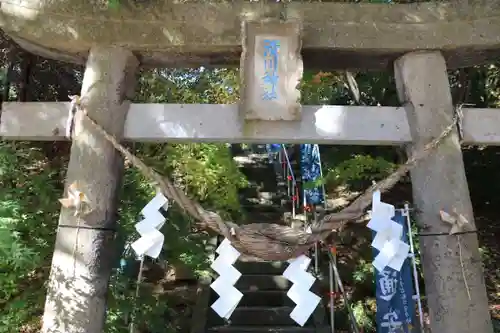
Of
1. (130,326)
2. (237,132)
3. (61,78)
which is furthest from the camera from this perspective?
(61,78)

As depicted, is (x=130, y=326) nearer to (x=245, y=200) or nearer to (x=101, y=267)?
(x=101, y=267)

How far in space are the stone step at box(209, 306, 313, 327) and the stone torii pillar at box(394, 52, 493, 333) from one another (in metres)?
2.75

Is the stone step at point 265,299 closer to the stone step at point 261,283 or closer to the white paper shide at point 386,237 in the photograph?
the stone step at point 261,283

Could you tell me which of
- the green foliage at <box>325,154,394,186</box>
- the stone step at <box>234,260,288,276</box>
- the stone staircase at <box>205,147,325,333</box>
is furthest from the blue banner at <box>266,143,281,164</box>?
the green foliage at <box>325,154,394,186</box>

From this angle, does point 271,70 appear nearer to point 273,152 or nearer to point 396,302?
point 396,302

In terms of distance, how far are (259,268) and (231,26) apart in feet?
12.9

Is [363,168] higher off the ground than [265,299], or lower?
higher

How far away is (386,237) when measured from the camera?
281 cm

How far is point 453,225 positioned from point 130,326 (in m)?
2.87

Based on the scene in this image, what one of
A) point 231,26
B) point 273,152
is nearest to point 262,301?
point 231,26

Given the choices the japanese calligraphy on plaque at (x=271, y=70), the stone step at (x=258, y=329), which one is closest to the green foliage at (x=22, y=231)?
the japanese calligraphy on plaque at (x=271, y=70)

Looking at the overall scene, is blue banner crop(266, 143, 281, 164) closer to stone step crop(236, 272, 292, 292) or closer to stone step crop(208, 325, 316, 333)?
stone step crop(236, 272, 292, 292)

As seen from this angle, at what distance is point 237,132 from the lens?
2945 mm

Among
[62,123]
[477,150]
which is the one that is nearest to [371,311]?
[477,150]
